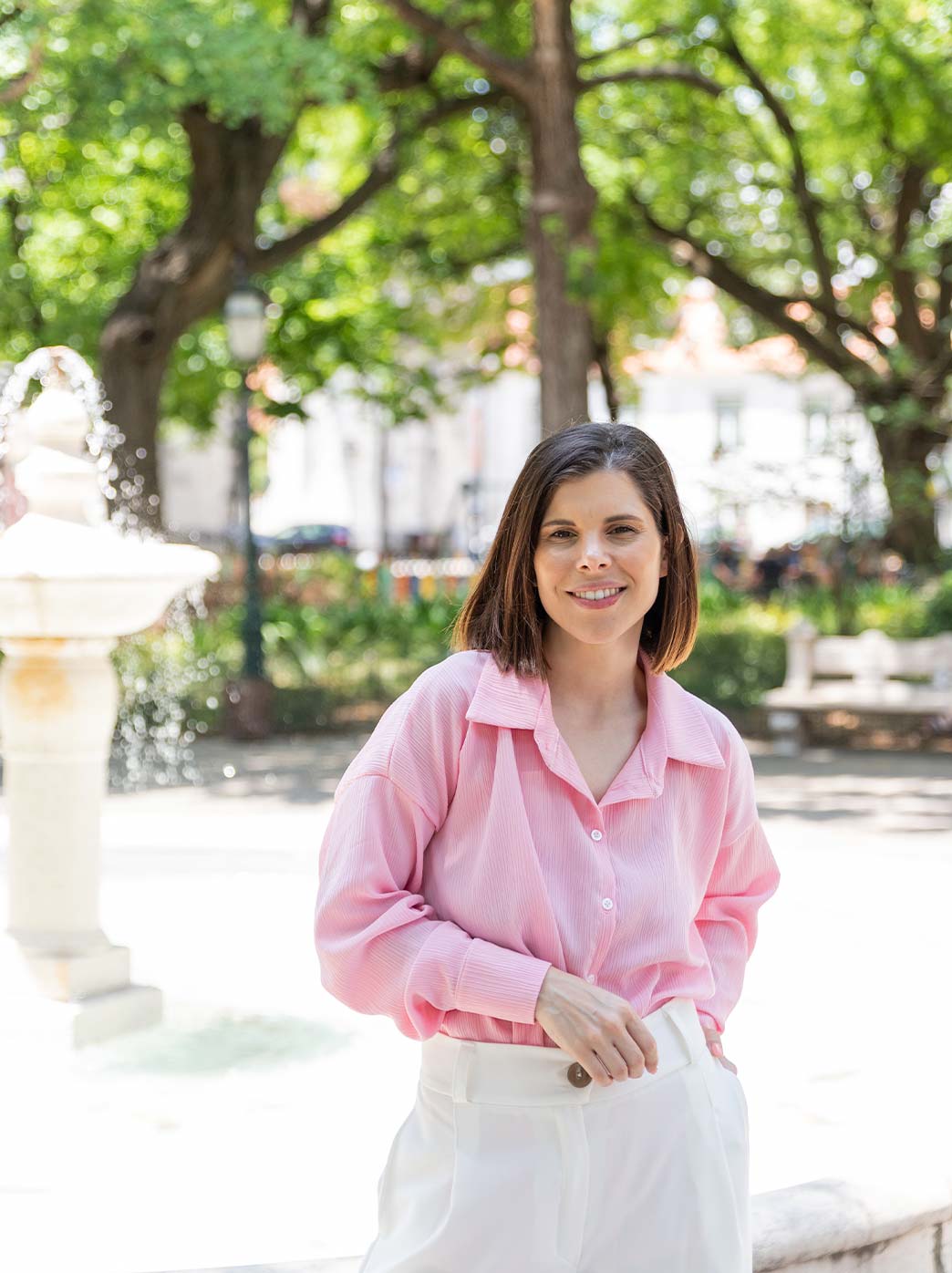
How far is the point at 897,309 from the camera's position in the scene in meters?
19.6

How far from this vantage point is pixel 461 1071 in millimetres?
1906

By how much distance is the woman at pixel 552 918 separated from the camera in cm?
188

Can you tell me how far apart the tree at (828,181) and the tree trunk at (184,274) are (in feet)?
14.6

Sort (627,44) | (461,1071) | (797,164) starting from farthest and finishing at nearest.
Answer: (797,164), (627,44), (461,1071)

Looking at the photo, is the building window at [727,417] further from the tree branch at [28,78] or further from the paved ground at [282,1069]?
the paved ground at [282,1069]

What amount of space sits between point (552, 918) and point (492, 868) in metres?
0.09

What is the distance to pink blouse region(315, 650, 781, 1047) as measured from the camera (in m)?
1.87

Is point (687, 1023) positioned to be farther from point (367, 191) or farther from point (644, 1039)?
point (367, 191)

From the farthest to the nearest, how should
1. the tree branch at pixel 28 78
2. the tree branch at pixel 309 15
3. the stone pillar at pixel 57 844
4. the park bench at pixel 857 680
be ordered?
the tree branch at pixel 309 15, the park bench at pixel 857 680, the tree branch at pixel 28 78, the stone pillar at pixel 57 844

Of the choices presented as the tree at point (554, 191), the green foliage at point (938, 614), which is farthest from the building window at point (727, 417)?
the tree at point (554, 191)

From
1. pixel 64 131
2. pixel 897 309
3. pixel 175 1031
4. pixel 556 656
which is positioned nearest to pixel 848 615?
pixel 897 309

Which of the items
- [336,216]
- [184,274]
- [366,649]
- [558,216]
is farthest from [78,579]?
[336,216]

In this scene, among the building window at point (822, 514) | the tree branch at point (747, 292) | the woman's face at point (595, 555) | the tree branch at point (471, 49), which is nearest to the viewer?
the woman's face at point (595, 555)

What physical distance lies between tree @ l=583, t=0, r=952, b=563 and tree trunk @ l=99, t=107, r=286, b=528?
4447mm
